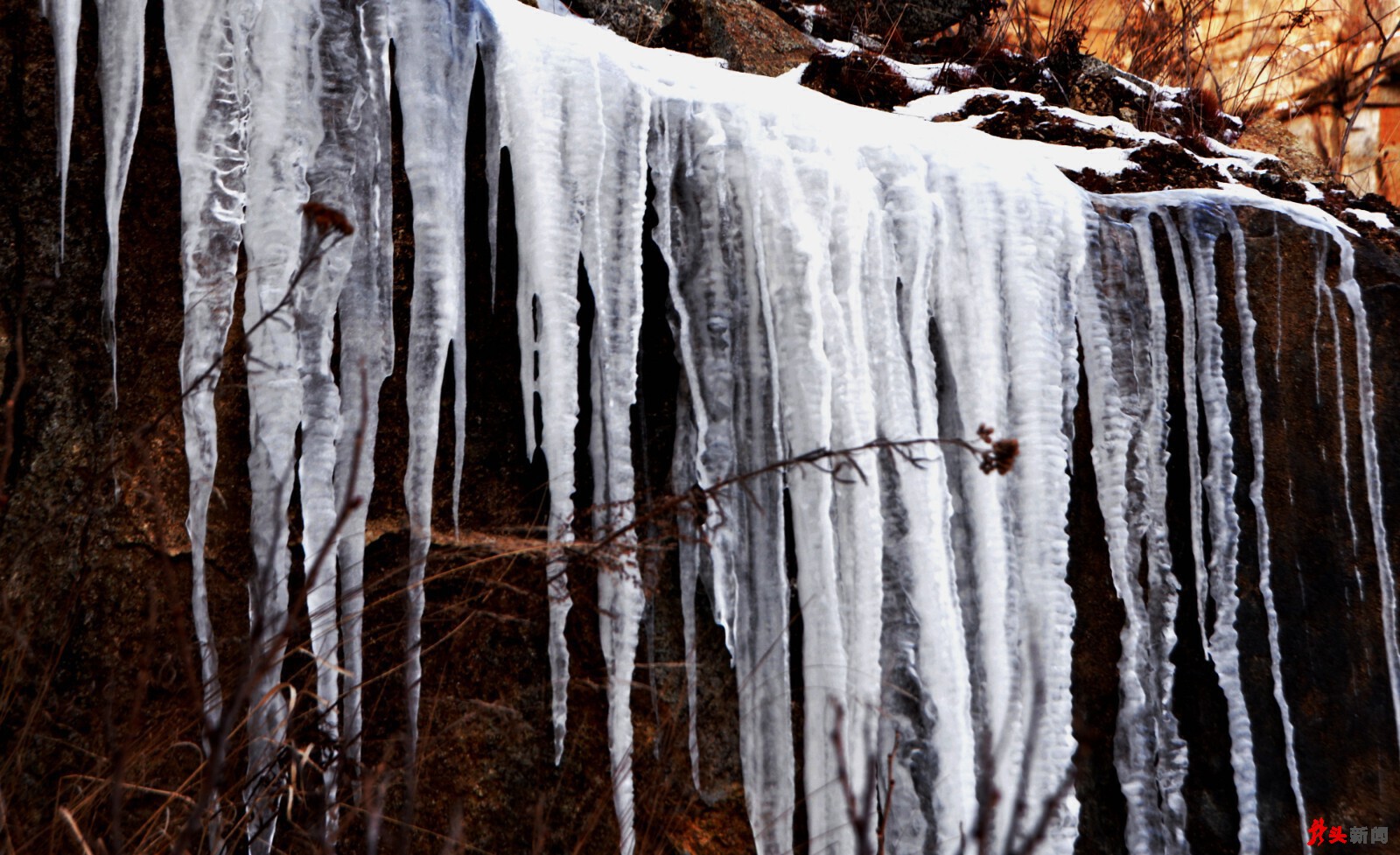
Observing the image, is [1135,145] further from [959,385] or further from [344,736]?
[344,736]

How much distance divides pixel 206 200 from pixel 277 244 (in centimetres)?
14

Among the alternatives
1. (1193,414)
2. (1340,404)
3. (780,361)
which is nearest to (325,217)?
(780,361)

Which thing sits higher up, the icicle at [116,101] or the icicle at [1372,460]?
the icicle at [116,101]

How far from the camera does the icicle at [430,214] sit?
6.59ft

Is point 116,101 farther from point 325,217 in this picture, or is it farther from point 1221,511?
point 1221,511

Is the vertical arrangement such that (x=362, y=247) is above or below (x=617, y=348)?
above

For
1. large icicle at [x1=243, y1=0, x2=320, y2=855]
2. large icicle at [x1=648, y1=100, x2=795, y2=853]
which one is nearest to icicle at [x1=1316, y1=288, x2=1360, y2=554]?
large icicle at [x1=648, y1=100, x2=795, y2=853]

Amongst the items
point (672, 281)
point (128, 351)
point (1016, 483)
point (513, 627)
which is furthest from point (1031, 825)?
point (128, 351)

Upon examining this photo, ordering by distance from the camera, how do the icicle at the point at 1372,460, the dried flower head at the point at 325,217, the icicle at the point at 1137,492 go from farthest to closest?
the icicle at the point at 1372,460, the icicle at the point at 1137,492, the dried flower head at the point at 325,217

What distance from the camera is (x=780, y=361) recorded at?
7.30 feet

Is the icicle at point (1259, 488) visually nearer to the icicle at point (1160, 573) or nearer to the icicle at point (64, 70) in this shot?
the icicle at point (1160, 573)

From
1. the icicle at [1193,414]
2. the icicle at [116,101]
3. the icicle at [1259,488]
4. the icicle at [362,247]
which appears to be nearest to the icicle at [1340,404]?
the icicle at [1259,488]

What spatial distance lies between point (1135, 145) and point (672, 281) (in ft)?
5.73

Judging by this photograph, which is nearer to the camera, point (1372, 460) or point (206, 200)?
point (206, 200)
